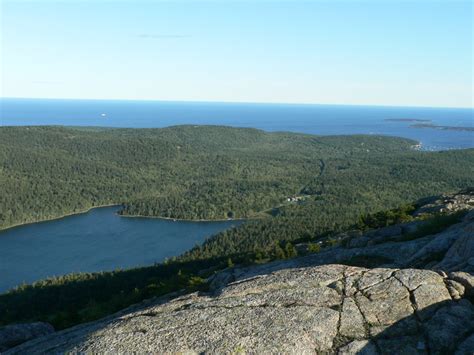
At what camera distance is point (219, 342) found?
57.1 feet

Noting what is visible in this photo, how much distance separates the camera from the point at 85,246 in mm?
161375


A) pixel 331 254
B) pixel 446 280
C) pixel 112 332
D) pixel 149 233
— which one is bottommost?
pixel 149 233

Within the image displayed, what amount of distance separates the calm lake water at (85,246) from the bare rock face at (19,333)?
10184 cm

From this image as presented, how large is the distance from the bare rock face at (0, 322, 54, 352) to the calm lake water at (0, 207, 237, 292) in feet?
334

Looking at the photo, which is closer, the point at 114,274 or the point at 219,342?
the point at 219,342

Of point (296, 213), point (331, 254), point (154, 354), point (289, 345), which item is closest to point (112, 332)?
point (154, 354)

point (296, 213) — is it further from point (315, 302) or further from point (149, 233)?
point (315, 302)

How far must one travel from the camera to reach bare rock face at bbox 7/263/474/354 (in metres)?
17.4

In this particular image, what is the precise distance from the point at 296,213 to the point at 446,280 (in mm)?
177257

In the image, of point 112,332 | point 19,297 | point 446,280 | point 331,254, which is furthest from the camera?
point 19,297

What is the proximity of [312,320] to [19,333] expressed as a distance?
25202 mm

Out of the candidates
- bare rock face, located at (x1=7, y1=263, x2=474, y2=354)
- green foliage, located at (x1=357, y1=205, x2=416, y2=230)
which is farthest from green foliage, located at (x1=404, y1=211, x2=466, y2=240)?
green foliage, located at (x1=357, y1=205, x2=416, y2=230)

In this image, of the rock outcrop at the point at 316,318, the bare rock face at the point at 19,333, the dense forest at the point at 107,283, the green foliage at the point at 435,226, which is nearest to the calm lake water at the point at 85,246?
the dense forest at the point at 107,283

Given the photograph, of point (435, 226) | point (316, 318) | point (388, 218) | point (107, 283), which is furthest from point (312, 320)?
point (107, 283)
